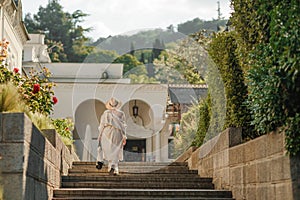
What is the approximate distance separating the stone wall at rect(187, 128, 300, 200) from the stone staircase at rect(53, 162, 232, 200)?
460mm

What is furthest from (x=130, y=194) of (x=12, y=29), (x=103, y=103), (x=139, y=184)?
(x=103, y=103)

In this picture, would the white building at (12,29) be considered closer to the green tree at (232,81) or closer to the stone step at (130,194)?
the green tree at (232,81)

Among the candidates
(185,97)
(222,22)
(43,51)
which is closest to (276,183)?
(185,97)

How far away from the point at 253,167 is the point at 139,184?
3545 millimetres

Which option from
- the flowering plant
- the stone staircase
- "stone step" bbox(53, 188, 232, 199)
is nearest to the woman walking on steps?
the stone staircase

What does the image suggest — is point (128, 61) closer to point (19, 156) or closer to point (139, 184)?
point (139, 184)

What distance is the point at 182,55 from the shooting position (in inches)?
1731

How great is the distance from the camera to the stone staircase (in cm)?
990

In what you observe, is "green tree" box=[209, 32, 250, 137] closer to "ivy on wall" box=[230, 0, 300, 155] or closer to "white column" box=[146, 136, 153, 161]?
"ivy on wall" box=[230, 0, 300, 155]

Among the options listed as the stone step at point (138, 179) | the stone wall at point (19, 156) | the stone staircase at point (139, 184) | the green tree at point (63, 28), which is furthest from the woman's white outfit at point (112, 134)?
the green tree at point (63, 28)

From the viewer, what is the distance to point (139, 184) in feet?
37.0

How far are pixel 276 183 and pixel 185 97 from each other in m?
24.1

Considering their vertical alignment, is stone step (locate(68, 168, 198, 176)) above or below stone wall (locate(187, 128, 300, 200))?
above

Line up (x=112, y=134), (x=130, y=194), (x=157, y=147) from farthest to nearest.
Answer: (x=157, y=147) → (x=112, y=134) → (x=130, y=194)
